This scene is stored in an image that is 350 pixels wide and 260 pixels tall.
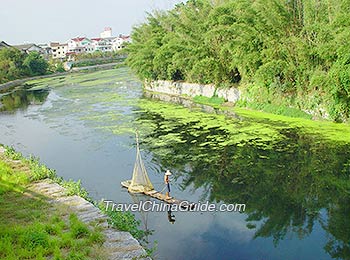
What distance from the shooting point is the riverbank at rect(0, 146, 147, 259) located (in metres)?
7.54

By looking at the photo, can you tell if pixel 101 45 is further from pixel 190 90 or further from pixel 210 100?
pixel 210 100

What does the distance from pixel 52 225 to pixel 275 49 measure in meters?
15.4

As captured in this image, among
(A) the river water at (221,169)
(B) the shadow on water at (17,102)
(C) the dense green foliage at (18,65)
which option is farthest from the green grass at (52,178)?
(C) the dense green foliage at (18,65)

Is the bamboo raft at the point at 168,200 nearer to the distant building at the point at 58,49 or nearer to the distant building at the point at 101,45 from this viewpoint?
the distant building at the point at 58,49

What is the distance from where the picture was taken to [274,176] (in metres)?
12.7

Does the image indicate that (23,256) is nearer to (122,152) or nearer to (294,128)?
(122,152)

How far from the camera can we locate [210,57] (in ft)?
86.5

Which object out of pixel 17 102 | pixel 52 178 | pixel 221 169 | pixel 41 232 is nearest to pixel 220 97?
pixel 221 169

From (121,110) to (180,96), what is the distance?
6641mm

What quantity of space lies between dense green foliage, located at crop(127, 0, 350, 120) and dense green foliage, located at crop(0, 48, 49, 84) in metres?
41.9

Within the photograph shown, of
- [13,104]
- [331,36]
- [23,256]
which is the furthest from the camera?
[13,104]

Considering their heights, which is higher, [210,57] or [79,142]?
[210,57]

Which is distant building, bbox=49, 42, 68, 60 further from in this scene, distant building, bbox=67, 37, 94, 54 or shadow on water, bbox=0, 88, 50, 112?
shadow on water, bbox=0, 88, 50, 112

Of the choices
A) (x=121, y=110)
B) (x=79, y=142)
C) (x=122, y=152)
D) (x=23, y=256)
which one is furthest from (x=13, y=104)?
(x=23, y=256)
